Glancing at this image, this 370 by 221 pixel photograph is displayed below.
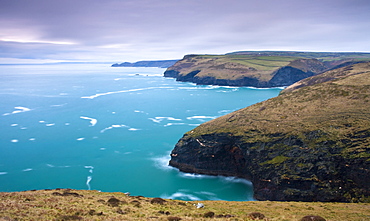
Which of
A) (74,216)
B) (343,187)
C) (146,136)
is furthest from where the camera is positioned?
(146,136)

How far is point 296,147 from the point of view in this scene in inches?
2266

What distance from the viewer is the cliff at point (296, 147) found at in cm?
5056

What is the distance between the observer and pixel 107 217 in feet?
92.5

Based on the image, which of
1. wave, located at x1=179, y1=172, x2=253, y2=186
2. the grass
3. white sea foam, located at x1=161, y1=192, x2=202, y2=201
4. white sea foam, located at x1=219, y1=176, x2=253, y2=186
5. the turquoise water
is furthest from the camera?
wave, located at x1=179, y1=172, x2=253, y2=186

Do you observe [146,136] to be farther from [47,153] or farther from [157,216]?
[157,216]

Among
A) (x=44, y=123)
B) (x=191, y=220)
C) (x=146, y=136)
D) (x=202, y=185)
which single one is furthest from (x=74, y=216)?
(x=44, y=123)

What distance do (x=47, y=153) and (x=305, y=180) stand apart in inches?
2527

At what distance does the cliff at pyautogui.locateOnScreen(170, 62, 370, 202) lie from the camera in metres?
50.6

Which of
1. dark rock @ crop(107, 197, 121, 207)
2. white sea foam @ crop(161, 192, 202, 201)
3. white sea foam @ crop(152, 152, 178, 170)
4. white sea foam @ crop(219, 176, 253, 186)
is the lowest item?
white sea foam @ crop(161, 192, 202, 201)

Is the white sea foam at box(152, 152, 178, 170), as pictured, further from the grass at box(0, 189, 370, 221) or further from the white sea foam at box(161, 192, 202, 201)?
the grass at box(0, 189, 370, 221)

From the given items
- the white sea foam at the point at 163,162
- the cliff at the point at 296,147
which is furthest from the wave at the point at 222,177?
the white sea foam at the point at 163,162

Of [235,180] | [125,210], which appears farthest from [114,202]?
[235,180]

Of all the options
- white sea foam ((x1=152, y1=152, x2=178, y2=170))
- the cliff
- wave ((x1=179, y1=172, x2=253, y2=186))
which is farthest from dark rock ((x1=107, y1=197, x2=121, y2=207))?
white sea foam ((x1=152, y1=152, x2=178, y2=170))

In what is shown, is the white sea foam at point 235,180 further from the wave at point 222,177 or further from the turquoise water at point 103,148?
the turquoise water at point 103,148
